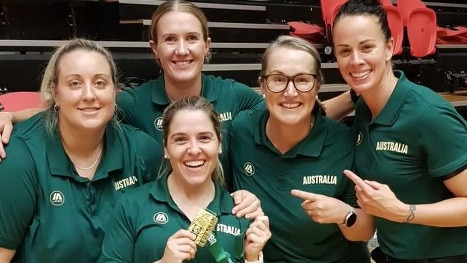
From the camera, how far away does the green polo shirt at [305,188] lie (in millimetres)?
1948

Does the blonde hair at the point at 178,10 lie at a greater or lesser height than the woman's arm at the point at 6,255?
greater

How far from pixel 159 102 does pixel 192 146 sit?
0.60m

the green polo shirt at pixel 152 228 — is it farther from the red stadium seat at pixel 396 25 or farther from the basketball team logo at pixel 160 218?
the red stadium seat at pixel 396 25

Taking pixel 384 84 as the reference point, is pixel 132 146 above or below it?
below

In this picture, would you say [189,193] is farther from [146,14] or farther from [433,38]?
[433,38]

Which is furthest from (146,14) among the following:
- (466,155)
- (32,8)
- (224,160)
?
(466,155)

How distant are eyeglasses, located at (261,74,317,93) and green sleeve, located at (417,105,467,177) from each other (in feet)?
1.33

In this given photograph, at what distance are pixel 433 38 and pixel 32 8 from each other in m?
3.81

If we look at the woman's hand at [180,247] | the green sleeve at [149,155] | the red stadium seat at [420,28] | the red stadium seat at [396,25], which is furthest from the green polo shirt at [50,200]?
the red stadium seat at [420,28]

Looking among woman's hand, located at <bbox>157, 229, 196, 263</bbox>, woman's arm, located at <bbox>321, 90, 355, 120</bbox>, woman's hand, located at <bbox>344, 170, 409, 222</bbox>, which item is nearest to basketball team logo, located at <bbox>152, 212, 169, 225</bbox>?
woman's hand, located at <bbox>157, 229, 196, 263</bbox>

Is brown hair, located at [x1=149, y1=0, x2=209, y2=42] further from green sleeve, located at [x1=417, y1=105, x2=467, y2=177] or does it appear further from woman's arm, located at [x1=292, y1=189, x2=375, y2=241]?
green sleeve, located at [x1=417, y1=105, x2=467, y2=177]

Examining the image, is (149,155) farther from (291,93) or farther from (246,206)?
(291,93)

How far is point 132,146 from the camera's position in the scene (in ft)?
6.48

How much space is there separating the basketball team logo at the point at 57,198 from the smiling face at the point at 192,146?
0.37 metres
